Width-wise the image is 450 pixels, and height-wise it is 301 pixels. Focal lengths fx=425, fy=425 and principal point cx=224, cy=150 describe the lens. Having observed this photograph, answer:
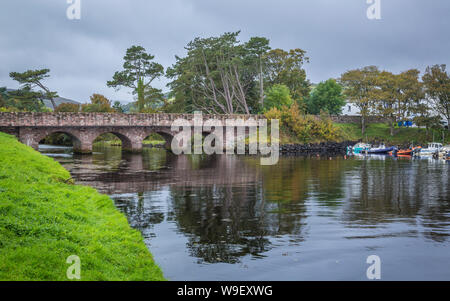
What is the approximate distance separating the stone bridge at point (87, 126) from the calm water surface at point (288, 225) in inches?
1287

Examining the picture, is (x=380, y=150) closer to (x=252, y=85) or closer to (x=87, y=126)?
(x=252, y=85)

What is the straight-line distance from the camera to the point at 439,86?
85.3 m

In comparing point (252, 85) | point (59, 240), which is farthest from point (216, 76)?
point (59, 240)

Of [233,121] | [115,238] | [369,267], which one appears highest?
[233,121]

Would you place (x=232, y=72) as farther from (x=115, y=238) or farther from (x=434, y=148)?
(x=115, y=238)

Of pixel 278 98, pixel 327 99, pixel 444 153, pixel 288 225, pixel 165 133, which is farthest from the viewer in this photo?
pixel 327 99

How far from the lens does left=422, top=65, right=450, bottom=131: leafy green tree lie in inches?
3354

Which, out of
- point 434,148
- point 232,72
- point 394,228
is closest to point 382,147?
point 434,148

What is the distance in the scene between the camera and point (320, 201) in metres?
24.3

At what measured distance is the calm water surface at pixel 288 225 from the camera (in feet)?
41.1

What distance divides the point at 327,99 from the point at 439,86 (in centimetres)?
2714

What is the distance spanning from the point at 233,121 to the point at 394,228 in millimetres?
60340

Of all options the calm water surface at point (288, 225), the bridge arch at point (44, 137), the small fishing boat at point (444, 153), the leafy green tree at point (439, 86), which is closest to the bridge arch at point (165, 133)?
the bridge arch at point (44, 137)

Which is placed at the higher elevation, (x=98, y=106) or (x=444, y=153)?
(x=98, y=106)
